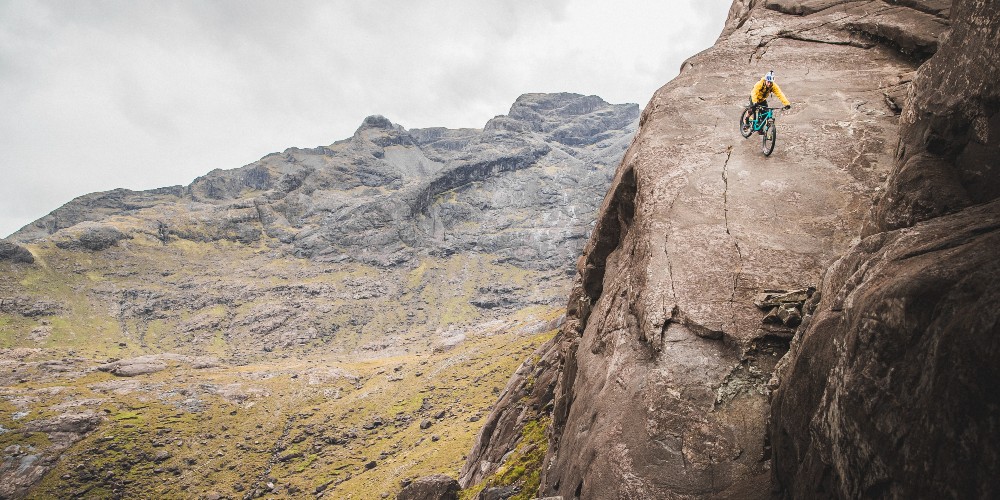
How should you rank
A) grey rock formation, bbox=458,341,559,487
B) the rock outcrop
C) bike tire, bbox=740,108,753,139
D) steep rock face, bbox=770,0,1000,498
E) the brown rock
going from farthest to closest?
grey rock formation, bbox=458,341,559,487, bike tire, bbox=740,108,753,139, the brown rock, the rock outcrop, steep rock face, bbox=770,0,1000,498

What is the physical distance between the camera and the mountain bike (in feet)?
59.8

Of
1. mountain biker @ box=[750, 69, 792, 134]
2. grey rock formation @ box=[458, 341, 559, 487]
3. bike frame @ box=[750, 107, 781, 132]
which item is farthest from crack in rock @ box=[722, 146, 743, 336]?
grey rock formation @ box=[458, 341, 559, 487]

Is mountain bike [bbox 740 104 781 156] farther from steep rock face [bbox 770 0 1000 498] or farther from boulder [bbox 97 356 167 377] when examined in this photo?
boulder [bbox 97 356 167 377]

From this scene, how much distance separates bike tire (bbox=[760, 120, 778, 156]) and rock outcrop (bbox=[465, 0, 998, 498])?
1.69 ft

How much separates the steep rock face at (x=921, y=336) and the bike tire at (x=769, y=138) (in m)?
6.37

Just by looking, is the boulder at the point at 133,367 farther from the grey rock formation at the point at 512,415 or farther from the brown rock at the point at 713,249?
the brown rock at the point at 713,249

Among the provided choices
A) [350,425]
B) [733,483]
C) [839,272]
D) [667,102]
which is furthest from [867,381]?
[350,425]

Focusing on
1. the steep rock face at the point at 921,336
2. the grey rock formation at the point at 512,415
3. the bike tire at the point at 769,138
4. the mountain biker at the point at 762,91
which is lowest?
the grey rock formation at the point at 512,415

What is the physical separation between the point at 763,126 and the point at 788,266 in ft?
25.1

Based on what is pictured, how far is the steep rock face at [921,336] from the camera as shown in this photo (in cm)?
497

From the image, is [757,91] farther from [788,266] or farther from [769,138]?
[788,266]

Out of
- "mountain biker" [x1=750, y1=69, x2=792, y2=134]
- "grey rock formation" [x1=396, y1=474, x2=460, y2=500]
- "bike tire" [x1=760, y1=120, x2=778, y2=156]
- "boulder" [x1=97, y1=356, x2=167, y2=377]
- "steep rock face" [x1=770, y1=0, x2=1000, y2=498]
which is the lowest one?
"boulder" [x1=97, y1=356, x2=167, y2=377]

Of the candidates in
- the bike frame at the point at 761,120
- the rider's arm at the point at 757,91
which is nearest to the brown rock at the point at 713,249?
the bike frame at the point at 761,120

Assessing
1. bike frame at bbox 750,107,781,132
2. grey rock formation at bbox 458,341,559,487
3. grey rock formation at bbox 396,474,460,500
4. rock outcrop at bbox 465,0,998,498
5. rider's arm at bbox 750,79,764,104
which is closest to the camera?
rock outcrop at bbox 465,0,998,498
